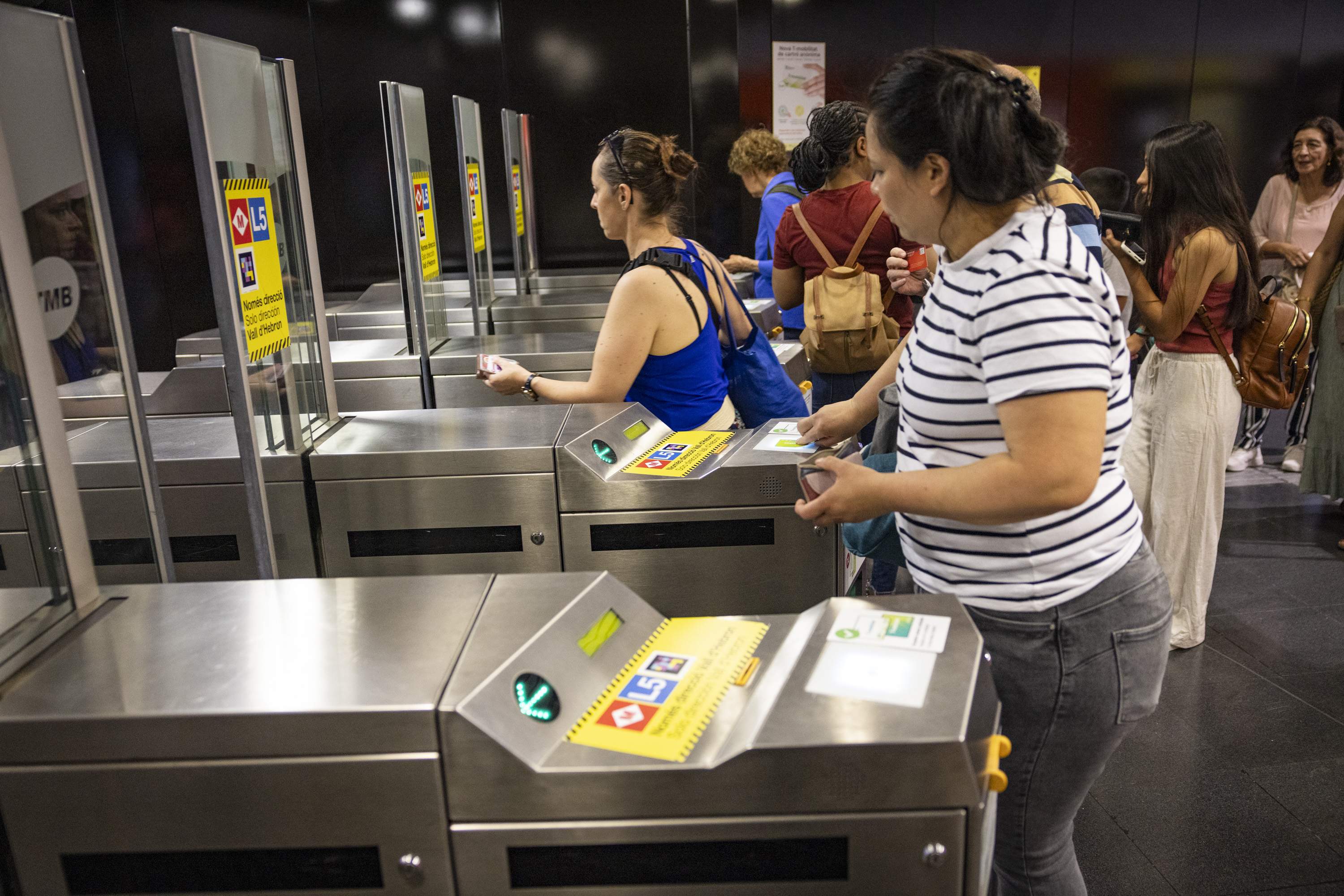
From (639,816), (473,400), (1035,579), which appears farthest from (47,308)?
(473,400)

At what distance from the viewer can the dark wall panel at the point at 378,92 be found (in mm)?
5695

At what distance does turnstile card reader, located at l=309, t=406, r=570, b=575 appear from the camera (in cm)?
193

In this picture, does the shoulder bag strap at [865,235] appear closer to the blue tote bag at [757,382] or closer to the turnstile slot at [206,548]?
the blue tote bag at [757,382]

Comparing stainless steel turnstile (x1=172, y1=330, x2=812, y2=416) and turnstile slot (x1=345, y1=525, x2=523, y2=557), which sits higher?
stainless steel turnstile (x1=172, y1=330, x2=812, y2=416)

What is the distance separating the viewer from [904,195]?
3.75 ft

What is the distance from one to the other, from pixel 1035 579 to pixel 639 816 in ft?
1.72

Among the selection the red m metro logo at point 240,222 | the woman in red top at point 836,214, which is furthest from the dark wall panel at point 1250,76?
the red m metro logo at point 240,222

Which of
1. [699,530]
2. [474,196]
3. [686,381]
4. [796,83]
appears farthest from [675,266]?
[796,83]

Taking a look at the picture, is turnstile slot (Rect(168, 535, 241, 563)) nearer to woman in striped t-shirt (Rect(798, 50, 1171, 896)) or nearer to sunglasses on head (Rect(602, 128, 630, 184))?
sunglasses on head (Rect(602, 128, 630, 184))

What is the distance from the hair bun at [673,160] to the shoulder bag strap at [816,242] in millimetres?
566

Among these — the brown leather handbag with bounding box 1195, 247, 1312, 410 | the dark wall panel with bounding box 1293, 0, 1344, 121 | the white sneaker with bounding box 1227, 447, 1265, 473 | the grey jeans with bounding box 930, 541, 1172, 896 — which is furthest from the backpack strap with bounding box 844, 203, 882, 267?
the dark wall panel with bounding box 1293, 0, 1344, 121

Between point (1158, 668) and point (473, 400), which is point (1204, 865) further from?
point (473, 400)

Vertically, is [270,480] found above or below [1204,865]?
above

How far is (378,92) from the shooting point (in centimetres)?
573
